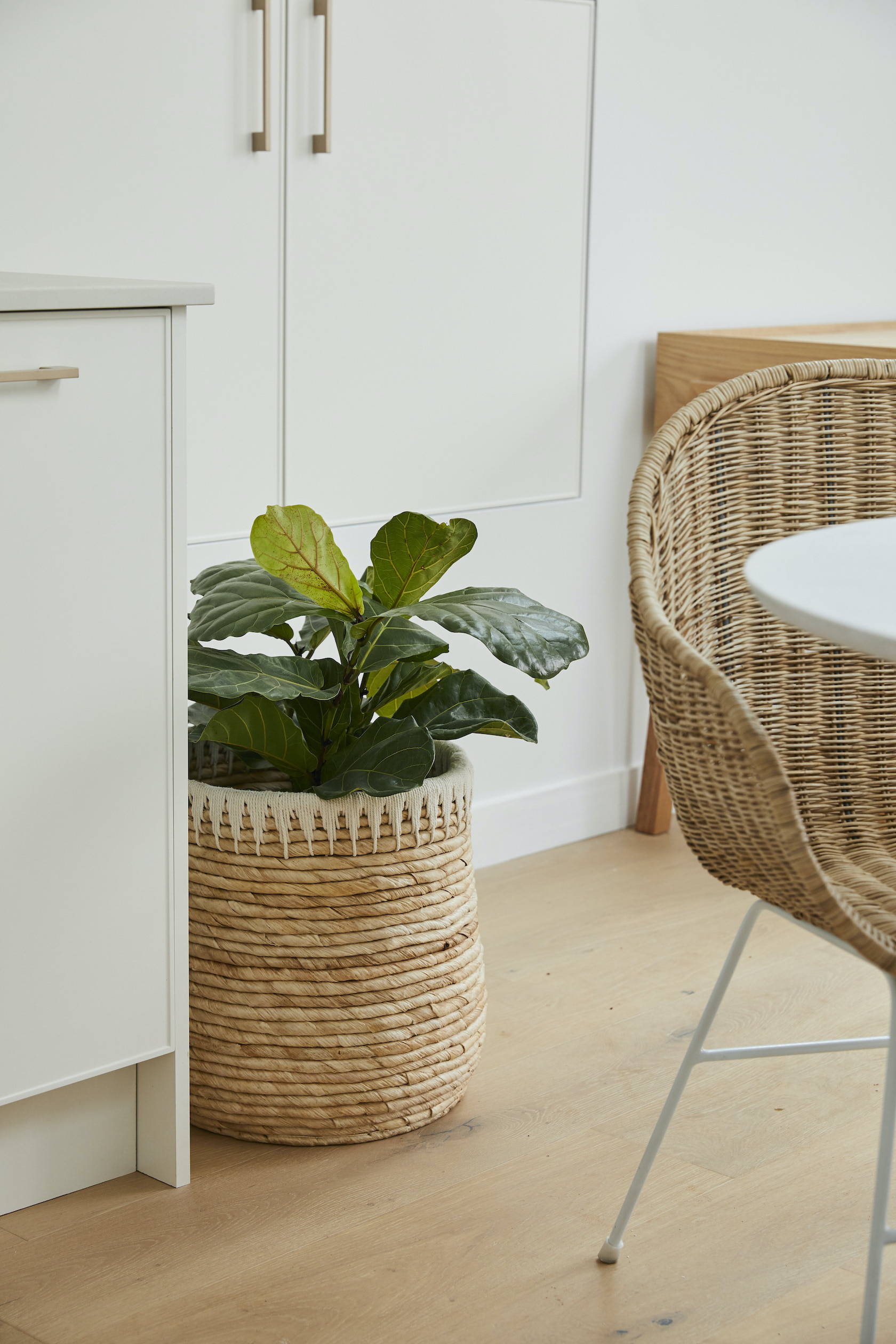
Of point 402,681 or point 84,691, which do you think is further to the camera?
point 402,681

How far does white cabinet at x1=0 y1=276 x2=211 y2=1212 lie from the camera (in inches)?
54.9

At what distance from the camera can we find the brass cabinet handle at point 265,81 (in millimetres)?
2006

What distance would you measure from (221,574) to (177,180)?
0.61 meters

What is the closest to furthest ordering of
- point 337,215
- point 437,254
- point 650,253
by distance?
point 337,215 < point 437,254 < point 650,253

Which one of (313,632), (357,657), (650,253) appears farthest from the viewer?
(650,253)

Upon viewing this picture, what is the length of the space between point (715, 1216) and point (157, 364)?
3.34ft

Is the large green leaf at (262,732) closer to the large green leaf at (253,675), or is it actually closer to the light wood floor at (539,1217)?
the large green leaf at (253,675)

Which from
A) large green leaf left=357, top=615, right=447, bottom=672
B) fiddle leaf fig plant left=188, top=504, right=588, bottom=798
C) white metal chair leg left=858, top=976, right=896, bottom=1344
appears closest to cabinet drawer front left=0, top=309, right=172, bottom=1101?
fiddle leaf fig plant left=188, top=504, right=588, bottom=798

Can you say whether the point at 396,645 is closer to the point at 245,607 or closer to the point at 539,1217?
the point at 245,607

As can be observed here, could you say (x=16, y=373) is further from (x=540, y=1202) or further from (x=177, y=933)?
(x=540, y=1202)

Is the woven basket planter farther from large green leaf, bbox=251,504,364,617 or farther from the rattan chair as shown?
the rattan chair

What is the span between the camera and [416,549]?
167 centimetres

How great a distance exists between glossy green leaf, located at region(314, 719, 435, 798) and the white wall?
2.56 feet

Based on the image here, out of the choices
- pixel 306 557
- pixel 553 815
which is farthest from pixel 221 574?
pixel 553 815
